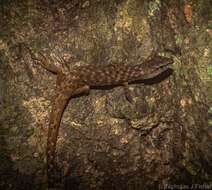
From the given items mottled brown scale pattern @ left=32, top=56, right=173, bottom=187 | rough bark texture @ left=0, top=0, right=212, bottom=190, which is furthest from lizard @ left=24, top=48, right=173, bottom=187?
rough bark texture @ left=0, top=0, right=212, bottom=190

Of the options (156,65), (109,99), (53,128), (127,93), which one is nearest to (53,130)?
(53,128)

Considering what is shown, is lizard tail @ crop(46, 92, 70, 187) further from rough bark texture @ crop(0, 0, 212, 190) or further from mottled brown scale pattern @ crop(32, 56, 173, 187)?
rough bark texture @ crop(0, 0, 212, 190)

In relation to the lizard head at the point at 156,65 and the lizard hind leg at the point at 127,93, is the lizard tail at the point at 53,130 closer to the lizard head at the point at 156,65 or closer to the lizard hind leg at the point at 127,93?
the lizard hind leg at the point at 127,93

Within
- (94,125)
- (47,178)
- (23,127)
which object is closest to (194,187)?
(94,125)

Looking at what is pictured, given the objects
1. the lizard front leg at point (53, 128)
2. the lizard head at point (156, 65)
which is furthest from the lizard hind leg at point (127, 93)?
the lizard front leg at point (53, 128)

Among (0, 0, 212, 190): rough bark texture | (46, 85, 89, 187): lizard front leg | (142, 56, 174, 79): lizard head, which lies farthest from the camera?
(142, 56, 174, 79): lizard head

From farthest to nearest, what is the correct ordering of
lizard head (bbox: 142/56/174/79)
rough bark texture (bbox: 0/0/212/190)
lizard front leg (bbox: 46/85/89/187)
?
lizard head (bbox: 142/56/174/79) < rough bark texture (bbox: 0/0/212/190) < lizard front leg (bbox: 46/85/89/187)

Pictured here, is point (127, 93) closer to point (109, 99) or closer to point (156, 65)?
point (109, 99)

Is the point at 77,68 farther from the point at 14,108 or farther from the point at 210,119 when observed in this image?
the point at 210,119
